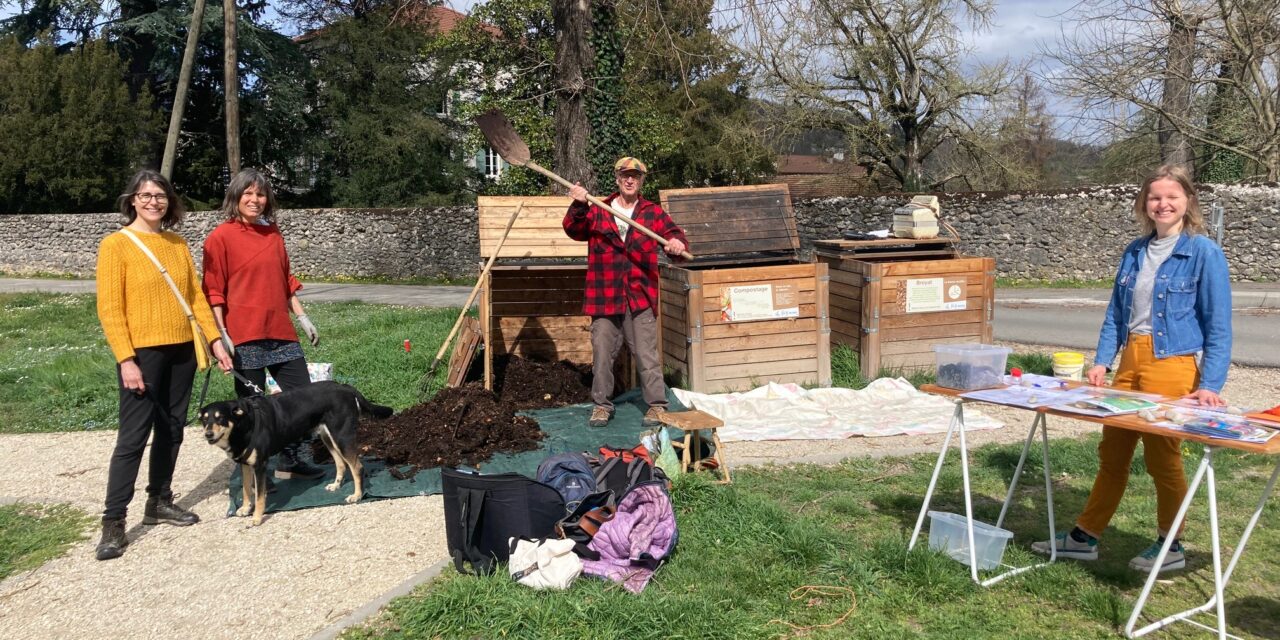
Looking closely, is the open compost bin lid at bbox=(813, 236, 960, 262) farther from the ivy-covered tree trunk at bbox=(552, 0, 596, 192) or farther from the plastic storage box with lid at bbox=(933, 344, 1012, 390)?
the plastic storage box with lid at bbox=(933, 344, 1012, 390)

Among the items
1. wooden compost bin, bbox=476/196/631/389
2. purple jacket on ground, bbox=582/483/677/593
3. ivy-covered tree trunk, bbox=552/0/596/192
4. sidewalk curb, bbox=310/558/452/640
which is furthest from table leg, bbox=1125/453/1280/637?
ivy-covered tree trunk, bbox=552/0/596/192

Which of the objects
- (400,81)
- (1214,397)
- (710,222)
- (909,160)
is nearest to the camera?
(1214,397)

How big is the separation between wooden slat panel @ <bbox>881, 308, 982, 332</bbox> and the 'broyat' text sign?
2.0 inches

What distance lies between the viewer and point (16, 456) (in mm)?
6695

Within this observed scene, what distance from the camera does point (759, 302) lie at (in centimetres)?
834

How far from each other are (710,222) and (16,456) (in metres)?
6.15

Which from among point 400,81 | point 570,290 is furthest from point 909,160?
point 570,290

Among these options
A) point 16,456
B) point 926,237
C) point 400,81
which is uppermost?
point 400,81

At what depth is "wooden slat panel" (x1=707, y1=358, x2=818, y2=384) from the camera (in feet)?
27.3

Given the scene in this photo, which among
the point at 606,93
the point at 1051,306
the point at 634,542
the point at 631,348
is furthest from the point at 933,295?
the point at 1051,306

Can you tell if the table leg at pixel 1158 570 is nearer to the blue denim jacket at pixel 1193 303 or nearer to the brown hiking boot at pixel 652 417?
the blue denim jacket at pixel 1193 303

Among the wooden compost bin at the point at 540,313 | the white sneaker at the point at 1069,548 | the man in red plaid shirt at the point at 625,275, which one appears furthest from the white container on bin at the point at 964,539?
the wooden compost bin at the point at 540,313

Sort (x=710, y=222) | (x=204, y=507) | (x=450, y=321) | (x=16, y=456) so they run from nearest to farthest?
(x=204, y=507) → (x=16, y=456) → (x=710, y=222) → (x=450, y=321)

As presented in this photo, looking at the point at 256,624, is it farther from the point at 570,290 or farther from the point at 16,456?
the point at 570,290
